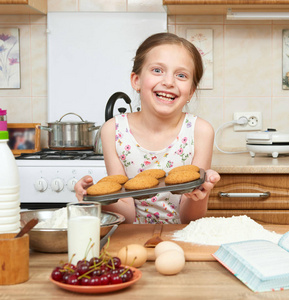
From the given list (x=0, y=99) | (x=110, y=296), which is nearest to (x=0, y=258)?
(x=110, y=296)

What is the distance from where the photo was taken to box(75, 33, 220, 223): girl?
5.08ft

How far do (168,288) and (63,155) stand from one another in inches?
60.3

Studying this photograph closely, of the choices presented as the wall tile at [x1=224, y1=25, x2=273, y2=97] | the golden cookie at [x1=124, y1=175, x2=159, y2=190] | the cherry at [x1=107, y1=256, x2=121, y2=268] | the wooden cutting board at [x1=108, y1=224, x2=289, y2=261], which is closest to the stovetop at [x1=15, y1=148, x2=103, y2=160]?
the wall tile at [x1=224, y1=25, x2=273, y2=97]

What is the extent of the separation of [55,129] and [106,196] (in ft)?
4.63

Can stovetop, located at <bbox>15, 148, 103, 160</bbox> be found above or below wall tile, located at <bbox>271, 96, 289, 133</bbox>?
below

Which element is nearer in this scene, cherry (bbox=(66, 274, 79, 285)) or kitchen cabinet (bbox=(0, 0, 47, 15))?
cherry (bbox=(66, 274, 79, 285))

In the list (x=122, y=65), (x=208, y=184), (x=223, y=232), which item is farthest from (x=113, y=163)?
(x=122, y=65)

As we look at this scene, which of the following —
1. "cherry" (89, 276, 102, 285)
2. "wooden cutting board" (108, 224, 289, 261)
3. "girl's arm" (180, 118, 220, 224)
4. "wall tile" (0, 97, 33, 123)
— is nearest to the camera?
"cherry" (89, 276, 102, 285)

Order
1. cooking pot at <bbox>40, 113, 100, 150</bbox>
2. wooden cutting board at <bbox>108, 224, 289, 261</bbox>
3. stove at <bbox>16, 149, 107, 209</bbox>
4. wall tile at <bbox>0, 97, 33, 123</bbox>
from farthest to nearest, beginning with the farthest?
wall tile at <bbox>0, 97, 33, 123</bbox>, cooking pot at <bbox>40, 113, 100, 150</bbox>, stove at <bbox>16, 149, 107, 209</bbox>, wooden cutting board at <bbox>108, 224, 289, 261</bbox>

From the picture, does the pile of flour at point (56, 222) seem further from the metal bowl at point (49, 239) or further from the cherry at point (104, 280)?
the cherry at point (104, 280)

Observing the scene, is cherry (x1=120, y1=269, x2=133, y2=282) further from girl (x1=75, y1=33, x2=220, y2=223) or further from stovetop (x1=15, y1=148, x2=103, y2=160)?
stovetop (x1=15, y1=148, x2=103, y2=160)

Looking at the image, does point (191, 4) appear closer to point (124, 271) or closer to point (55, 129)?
point (55, 129)

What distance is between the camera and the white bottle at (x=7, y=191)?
3.04 ft

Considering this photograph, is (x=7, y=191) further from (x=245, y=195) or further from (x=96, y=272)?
(x=245, y=195)
